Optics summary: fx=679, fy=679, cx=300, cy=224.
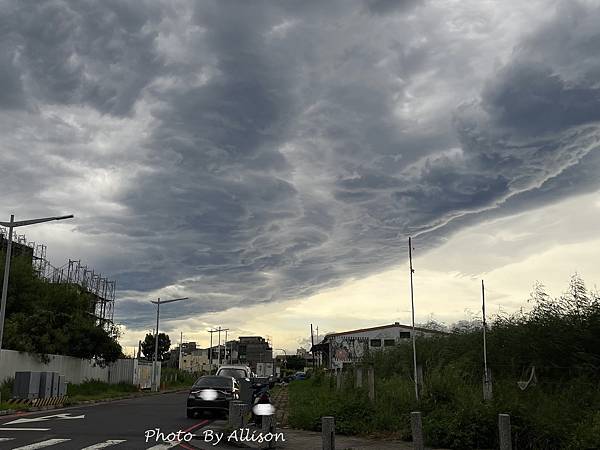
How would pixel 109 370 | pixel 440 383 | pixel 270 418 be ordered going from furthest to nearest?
pixel 109 370 → pixel 440 383 → pixel 270 418

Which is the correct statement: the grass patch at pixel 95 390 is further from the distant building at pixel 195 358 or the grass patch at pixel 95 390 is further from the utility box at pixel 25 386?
the distant building at pixel 195 358

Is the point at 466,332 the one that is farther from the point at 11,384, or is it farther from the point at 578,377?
the point at 11,384

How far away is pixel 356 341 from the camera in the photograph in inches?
2665

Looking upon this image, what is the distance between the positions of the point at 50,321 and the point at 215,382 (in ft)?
68.8

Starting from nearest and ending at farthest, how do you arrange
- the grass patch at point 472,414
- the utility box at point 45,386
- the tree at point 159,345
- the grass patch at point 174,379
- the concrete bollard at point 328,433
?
1. the concrete bollard at point 328,433
2. the grass patch at point 472,414
3. the utility box at point 45,386
4. the grass patch at point 174,379
5. the tree at point 159,345

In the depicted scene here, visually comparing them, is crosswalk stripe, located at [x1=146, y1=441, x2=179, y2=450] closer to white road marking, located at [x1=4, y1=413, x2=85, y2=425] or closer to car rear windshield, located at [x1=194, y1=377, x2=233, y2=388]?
white road marking, located at [x1=4, y1=413, x2=85, y2=425]

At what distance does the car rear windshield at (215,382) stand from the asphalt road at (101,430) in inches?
44.4

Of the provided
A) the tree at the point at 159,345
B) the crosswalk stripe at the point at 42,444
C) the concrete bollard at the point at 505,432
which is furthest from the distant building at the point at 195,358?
the concrete bollard at the point at 505,432

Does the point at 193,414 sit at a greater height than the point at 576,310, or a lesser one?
lesser

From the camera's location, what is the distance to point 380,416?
1636 cm

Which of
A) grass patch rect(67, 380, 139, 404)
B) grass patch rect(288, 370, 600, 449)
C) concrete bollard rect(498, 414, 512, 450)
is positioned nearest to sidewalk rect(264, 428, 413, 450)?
grass patch rect(288, 370, 600, 449)

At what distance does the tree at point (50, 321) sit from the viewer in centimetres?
3856

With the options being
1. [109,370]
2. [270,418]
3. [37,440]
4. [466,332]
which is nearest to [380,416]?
[270,418]

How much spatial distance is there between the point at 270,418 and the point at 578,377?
7.60 metres
